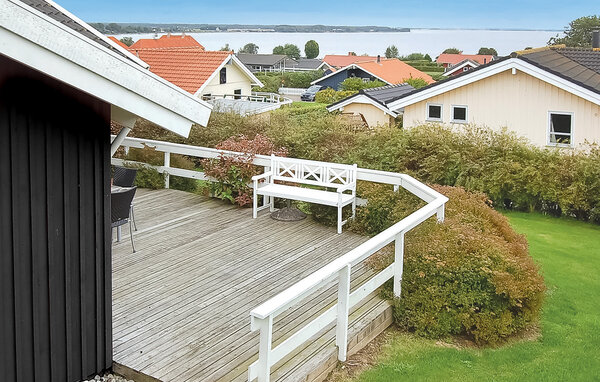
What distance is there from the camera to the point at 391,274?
20.5 ft

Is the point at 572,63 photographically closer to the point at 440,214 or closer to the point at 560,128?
the point at 560,128

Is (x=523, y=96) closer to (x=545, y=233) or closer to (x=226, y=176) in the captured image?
(x=545, y=233)

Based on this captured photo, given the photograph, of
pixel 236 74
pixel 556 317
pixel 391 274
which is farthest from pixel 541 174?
pixel 236 74

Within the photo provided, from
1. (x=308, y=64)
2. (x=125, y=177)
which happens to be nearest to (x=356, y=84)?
(x=308, y=64)

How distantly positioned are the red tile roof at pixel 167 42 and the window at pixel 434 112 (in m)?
50.5

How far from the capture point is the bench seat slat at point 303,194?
920 cm

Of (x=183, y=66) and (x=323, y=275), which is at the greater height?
(x=183, y=66)

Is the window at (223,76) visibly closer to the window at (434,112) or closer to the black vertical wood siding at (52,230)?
the window at (434,112)

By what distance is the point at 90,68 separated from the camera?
3934 mm

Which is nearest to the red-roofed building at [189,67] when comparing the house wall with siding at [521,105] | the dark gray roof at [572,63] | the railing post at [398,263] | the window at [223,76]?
the window at [223,76]

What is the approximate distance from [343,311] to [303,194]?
13.9ft

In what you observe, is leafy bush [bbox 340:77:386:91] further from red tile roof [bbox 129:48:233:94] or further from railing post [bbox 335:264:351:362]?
railing post [bbox 335:264:351:362]

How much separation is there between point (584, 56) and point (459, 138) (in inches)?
541

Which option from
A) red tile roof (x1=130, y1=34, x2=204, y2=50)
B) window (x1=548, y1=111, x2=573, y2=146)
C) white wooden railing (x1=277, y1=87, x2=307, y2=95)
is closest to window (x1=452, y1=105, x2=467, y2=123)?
window (x1=548, y1=111, x2=573, y2=146)
